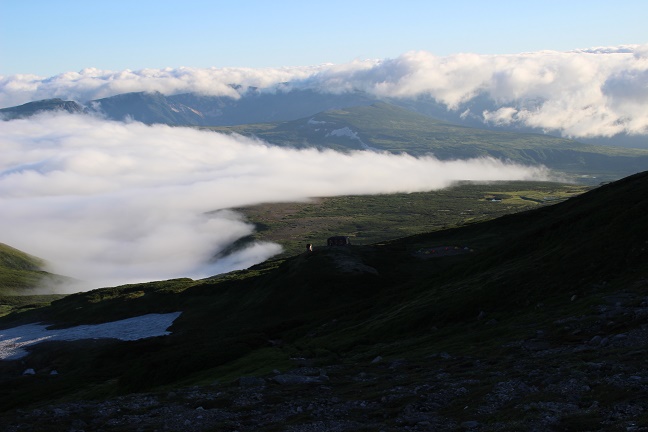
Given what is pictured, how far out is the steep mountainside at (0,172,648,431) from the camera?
34.8 meters

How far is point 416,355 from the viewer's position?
53.6m

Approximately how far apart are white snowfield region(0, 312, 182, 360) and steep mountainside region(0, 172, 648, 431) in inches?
304

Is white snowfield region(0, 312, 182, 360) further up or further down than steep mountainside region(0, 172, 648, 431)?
further down

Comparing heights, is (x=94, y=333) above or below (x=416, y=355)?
below

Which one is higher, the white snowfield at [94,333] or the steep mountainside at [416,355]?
the steep mountainside at [416,355]

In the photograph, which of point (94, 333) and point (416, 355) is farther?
point (94, 333)

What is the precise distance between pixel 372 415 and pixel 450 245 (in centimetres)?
12228

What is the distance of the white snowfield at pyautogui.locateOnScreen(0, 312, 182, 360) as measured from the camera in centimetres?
13588

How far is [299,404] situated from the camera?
40531 mm

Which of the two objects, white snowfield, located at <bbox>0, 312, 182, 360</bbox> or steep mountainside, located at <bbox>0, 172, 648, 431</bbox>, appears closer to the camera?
steep mountainside, located at <bbox>0, 172, 648, 431</bbox>

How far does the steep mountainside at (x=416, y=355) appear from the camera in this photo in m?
34.8

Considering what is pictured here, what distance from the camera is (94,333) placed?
144500mm

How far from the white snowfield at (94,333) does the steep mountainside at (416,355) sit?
771 centimetres

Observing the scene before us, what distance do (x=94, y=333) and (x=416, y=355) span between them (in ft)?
358
